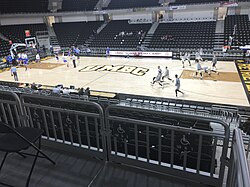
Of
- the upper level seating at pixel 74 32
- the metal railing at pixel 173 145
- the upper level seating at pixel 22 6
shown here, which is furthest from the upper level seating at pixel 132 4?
the metal railing at pixel 173 145

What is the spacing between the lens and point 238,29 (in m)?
26.0

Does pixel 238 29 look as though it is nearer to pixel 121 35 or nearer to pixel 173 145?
pixel 121 35

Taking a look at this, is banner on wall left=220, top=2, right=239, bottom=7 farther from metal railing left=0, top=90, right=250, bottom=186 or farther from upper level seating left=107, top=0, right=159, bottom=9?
metal railing left=0, top=90, right=250, bottom=186

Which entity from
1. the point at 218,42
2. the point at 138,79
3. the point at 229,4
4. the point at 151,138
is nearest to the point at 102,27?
the point at 218,42

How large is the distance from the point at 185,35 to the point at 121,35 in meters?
8.72

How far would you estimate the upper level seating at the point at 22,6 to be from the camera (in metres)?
32.9

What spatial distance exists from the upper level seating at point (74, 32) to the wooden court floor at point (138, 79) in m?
11.6

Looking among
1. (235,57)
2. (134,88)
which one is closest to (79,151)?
(134,88)

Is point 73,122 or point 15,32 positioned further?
point 15,32

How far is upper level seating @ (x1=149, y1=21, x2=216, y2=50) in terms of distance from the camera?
2552cm

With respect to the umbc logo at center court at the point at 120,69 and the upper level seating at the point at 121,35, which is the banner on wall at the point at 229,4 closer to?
the upper level seating at the point at 121,35

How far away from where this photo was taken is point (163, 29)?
30.0 meters

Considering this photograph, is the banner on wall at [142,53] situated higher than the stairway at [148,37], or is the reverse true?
the stairway at [148,37]

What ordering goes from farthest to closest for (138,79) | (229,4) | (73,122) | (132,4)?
1. (132,4)
2. (229,4)
3. (138,79)
4. (73,122)
